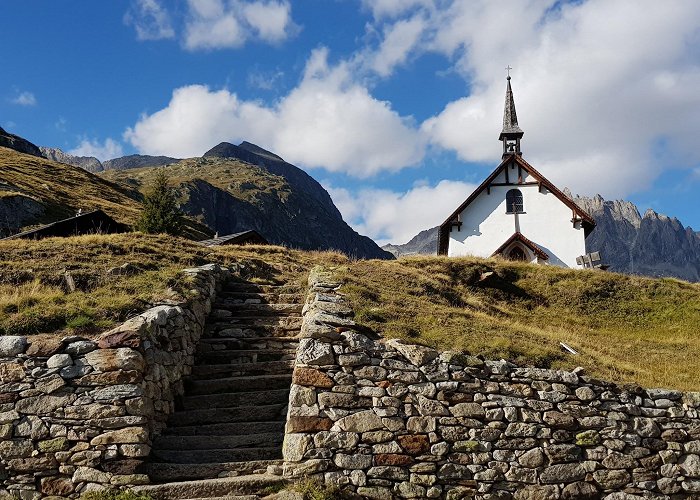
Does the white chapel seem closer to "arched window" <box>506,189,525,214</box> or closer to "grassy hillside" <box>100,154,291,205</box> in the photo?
"arched window" <box>506,189,525,214</box>

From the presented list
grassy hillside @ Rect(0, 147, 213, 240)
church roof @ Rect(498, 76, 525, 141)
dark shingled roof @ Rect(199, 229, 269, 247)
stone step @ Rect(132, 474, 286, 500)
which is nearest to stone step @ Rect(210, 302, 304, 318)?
stone step @ Rect(132, 474, 286, 500)

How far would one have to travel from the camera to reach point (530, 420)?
337 inches

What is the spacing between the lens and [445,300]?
1706cm

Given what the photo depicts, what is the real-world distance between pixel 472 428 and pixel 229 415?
4271 mm

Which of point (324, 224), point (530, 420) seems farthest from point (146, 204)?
point (324, 224)

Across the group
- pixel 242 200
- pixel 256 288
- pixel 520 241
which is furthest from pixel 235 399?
pixel 242 200

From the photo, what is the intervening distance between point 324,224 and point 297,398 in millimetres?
190037

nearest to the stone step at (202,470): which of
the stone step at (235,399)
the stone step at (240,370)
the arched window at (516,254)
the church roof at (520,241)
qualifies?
the stone step at (235,399)

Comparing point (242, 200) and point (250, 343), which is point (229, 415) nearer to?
point (250, 343)

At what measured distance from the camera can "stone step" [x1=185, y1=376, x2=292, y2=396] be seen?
1024 centimetres

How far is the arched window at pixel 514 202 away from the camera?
3362cm

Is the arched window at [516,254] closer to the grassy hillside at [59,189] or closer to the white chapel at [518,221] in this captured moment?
the white chapel at [518,221]

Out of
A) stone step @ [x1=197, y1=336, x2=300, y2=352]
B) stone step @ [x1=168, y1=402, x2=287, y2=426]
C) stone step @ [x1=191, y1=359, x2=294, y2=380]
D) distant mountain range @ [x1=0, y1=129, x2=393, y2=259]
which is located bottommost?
stone step @ [x1=168, y1=402, x2=287, y2=426]

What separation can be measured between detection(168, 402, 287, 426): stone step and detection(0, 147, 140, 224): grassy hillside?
49081mm
